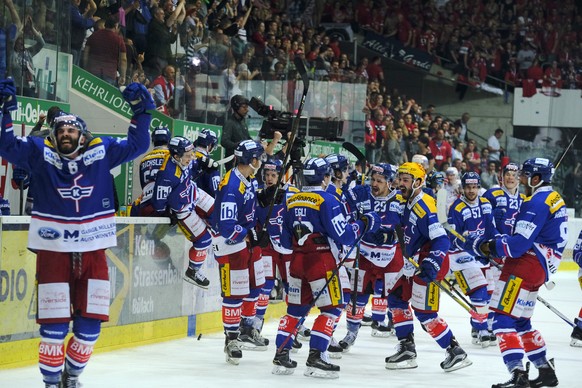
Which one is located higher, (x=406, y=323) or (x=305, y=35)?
(x=305, y=35)

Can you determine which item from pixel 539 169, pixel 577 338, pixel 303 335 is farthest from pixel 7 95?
pixel 577 338

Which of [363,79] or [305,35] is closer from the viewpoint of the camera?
[363,79]

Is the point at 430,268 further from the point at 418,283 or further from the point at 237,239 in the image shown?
the point at 237,239

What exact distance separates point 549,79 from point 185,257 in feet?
53.4

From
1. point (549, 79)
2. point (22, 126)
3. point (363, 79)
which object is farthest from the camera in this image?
point (549, 79)

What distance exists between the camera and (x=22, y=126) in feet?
31.3

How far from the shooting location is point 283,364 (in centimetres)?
830

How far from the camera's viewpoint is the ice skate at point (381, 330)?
1120 cm

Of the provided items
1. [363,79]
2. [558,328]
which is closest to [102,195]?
[558,328]

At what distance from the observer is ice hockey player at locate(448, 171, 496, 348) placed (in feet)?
34.4

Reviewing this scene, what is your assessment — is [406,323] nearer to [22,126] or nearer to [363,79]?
[22,126]

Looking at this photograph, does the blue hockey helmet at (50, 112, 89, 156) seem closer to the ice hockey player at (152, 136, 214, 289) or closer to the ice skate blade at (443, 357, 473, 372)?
the ice hockey player at (152, 136, 214, 289)

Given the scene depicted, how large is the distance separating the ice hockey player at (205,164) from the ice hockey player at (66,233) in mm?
4052

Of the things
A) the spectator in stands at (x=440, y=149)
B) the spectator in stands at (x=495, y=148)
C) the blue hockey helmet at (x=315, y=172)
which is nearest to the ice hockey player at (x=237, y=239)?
the blue hockey helmet at (x=315, y=172)
